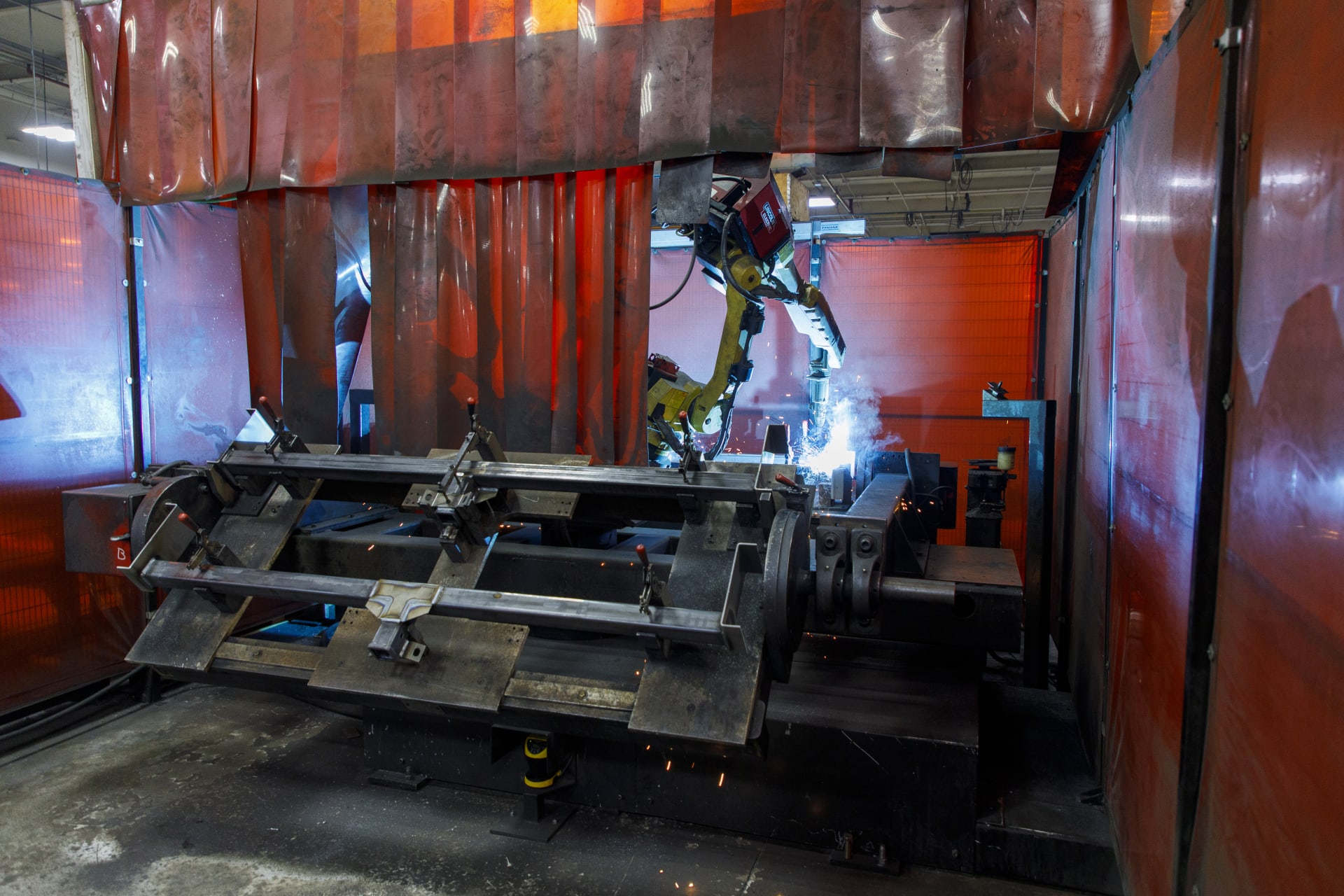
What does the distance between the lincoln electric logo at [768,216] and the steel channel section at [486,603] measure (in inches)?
95.9

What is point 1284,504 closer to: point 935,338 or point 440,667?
A: point 440,667

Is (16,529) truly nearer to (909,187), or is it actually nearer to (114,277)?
(114,277)

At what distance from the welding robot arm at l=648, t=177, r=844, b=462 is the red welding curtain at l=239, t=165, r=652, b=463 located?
462mm

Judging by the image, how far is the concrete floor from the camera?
267 centimetres

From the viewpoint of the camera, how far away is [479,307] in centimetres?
383

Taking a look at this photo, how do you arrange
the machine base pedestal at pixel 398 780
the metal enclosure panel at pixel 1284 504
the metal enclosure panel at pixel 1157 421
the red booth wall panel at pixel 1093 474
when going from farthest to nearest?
the machine base pedestal at pixel 398 780, the red booth wall panel at pixel 1093 474, the metal enclosure panel at pixel 1157 421, the metal enclosure panel at pixel 1284 504

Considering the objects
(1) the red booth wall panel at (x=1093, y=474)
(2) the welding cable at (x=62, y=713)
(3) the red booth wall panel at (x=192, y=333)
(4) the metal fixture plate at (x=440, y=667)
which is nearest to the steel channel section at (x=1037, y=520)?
(1) the red booth wall panel at (x=1093, y=474)

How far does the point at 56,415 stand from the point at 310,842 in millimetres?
2645

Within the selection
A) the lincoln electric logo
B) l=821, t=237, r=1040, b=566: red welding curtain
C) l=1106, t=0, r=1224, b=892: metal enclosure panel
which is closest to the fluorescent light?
the lincoln electric logo

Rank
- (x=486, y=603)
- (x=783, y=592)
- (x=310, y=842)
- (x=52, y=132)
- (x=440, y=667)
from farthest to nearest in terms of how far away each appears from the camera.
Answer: (x=52, y=132) < (x=310, y=842) < (x=440, y=667) < (x=486, y=603) < (x=783, y=592)

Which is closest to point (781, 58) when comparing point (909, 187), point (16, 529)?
point (16, 529)

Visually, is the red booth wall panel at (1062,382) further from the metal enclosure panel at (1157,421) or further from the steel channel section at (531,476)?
the steel channel section at (531,476)

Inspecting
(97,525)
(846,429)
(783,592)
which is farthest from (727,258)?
(846,429)

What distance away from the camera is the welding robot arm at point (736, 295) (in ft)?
13.4
